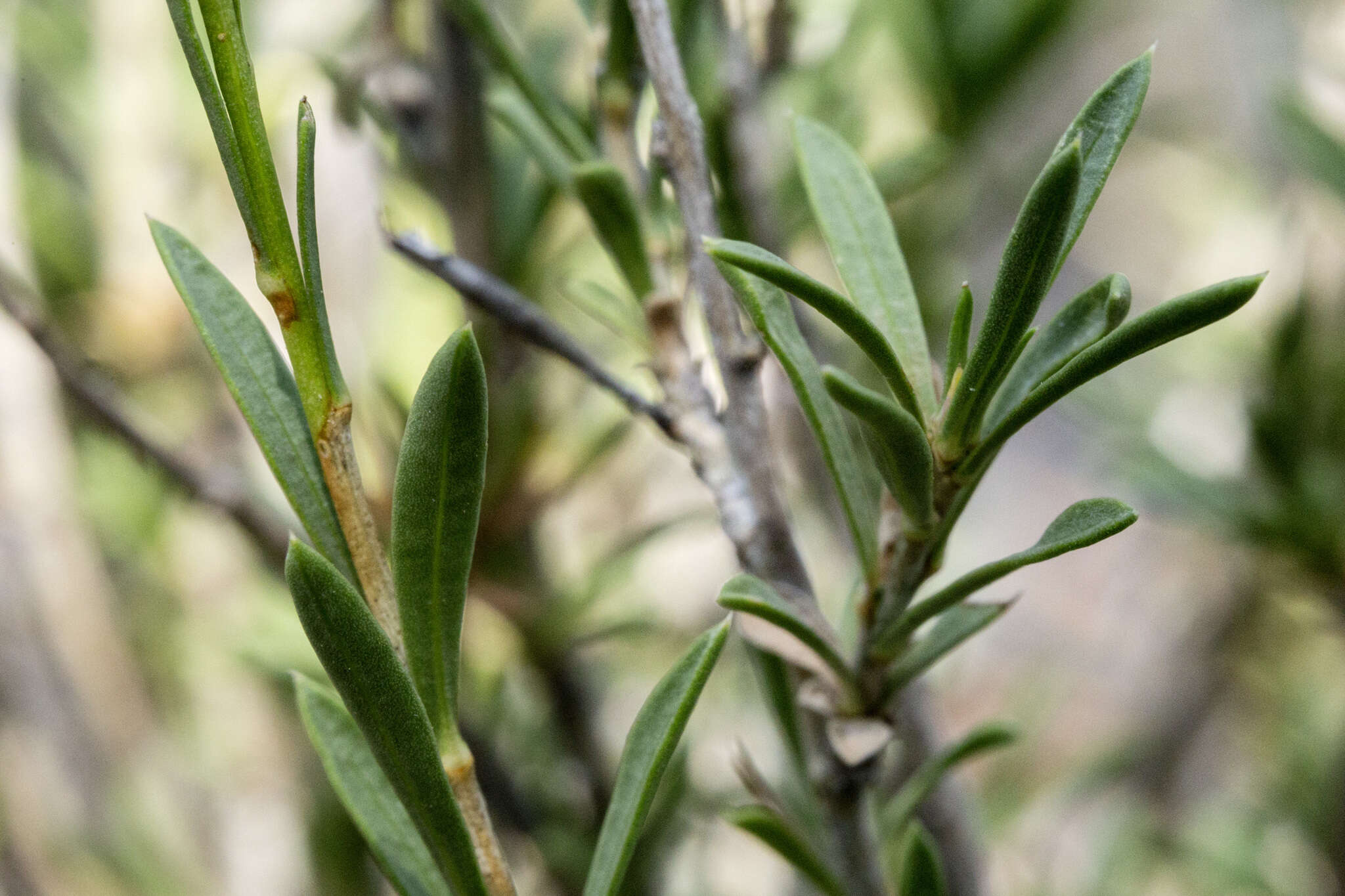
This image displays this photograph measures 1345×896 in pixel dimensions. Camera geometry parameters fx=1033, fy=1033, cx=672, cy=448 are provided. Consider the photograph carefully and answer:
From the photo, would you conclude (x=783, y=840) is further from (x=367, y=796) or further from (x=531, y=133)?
(x=531, y=133)

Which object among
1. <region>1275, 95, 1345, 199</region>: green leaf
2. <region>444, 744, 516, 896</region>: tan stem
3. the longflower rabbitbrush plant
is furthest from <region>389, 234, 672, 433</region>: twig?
<region>1275, 95, 1345, 199</region>: green leaf

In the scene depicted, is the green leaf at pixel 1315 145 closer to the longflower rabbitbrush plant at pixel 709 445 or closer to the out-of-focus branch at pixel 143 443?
the longflower rabbitbrush plant at pixel 709 445

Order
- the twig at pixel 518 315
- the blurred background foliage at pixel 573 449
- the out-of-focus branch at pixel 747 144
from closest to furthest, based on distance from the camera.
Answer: the twig at pixel 518 315, the out-of-focus branch at pixel 747 144, the blurred background foliage at pixel 573 449

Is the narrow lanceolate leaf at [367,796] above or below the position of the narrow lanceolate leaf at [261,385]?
below

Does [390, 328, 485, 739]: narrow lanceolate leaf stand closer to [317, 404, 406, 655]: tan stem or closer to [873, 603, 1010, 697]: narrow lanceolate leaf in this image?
[317, 404, 406, 655]: tan stem

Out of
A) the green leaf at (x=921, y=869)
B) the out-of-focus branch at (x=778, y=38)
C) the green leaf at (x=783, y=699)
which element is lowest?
the green leaf at (x=921, y=869)

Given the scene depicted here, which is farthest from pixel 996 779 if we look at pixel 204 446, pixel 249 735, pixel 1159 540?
pixel 204 446

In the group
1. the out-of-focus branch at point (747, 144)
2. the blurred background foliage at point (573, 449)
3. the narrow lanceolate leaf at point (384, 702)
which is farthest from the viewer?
the blurred background foliage at point (573, 449)

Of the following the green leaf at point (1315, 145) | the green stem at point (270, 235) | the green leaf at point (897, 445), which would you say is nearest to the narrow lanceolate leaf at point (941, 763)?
the green leaf at point (897, 445)
